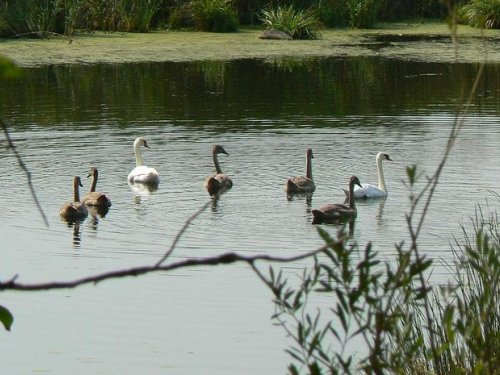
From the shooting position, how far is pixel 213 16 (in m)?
29.9

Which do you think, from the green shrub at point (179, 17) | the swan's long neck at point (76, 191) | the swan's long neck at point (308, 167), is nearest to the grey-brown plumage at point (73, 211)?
the swan's long neck at point (76, 191)

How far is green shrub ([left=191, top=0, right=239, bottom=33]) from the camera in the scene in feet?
97.9

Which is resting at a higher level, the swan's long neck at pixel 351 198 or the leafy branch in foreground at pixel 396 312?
the leafy branch in foreground at pixel 396 312

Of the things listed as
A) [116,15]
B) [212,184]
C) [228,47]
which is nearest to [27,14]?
[116,15]

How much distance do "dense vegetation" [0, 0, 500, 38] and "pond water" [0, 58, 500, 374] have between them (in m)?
4.64

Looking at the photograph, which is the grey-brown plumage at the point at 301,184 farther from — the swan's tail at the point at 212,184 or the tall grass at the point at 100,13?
the tall grass at the point at 100,13

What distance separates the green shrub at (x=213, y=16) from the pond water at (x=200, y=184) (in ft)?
19.9

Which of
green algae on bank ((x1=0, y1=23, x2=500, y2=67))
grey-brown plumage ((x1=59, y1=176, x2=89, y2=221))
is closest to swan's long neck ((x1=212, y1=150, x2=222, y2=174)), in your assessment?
grey-brown plumage ((x1=59, y1=176, x2=89, y2=221))

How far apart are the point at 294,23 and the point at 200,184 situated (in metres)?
16.2

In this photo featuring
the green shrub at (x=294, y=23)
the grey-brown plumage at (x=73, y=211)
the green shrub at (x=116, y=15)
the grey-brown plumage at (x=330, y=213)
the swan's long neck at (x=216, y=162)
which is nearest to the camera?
the grey-brown plumage at (x=330, y=213)

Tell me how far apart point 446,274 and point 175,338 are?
236 centimetres

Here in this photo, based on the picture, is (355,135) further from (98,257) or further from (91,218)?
(98,257)

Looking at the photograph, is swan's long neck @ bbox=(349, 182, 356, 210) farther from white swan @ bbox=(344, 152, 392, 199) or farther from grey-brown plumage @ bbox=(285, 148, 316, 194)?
grey-brown plumage @ bbox=(285, 148, 316, 194)

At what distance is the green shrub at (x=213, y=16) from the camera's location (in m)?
29.8
